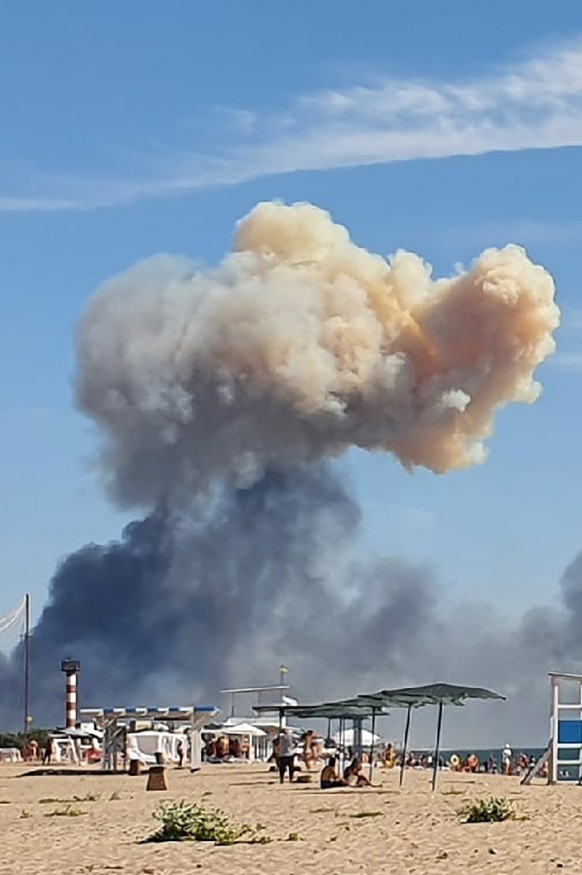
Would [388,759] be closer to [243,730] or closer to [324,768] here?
[243,730]

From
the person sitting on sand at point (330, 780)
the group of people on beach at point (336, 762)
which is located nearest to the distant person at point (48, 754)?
the group of people on beach at point (336, 762)

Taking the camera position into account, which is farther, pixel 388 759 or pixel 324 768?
pixel 388 759

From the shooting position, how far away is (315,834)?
2453 cm

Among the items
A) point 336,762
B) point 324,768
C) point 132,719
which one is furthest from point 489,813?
point 132,719

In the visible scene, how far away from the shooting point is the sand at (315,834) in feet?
65.4

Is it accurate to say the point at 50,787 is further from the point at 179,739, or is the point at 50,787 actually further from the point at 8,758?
the point at 8,758

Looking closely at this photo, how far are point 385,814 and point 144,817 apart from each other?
416 cm

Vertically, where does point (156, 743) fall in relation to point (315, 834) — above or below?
below

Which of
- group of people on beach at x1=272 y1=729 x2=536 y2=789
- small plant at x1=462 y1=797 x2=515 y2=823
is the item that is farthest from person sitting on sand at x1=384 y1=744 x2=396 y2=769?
small plant at x1=462 y1=797 x2=515 y2=823

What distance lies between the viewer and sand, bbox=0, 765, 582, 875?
19.9 meters

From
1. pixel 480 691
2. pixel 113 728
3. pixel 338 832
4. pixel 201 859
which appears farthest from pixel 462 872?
pixel 113 728

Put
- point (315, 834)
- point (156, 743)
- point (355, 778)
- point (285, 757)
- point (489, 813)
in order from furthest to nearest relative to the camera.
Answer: point (156, 743) → point (285, 757) → point (355, 778) → point (489, 813) → point (315, 834)

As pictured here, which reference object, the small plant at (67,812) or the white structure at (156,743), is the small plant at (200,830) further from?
the white structure at (156,743)

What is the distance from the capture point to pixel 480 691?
39000 millimetres
